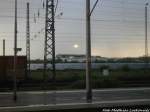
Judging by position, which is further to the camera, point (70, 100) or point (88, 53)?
point (70, 100)

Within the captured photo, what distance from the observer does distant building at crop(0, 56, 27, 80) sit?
42125mm

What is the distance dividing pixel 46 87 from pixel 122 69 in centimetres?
3507

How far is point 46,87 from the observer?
41.0m

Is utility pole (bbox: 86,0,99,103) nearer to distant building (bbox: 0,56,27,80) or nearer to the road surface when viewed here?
the road surface

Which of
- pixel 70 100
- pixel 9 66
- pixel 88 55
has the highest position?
pixel 88 55

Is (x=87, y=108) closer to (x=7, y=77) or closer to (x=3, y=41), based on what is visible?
(x=7, y=77)

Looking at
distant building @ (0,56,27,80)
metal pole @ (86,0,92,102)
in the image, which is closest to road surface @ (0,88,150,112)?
metal pole @ (86,0,92,102)

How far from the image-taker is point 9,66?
138 ft

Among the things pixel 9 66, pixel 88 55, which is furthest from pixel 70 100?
pixel 9 66

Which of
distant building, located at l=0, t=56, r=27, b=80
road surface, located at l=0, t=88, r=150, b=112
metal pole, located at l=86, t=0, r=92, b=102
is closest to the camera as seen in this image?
road surface, located at l=0, t=88, r=150, b=112

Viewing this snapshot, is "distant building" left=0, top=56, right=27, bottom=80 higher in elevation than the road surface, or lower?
higher

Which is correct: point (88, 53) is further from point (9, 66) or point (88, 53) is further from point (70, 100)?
point (9, 66)

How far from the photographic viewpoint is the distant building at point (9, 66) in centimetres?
4212

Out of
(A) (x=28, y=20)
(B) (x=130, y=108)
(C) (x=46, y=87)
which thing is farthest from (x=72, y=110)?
(A) (x=28, y=20)
